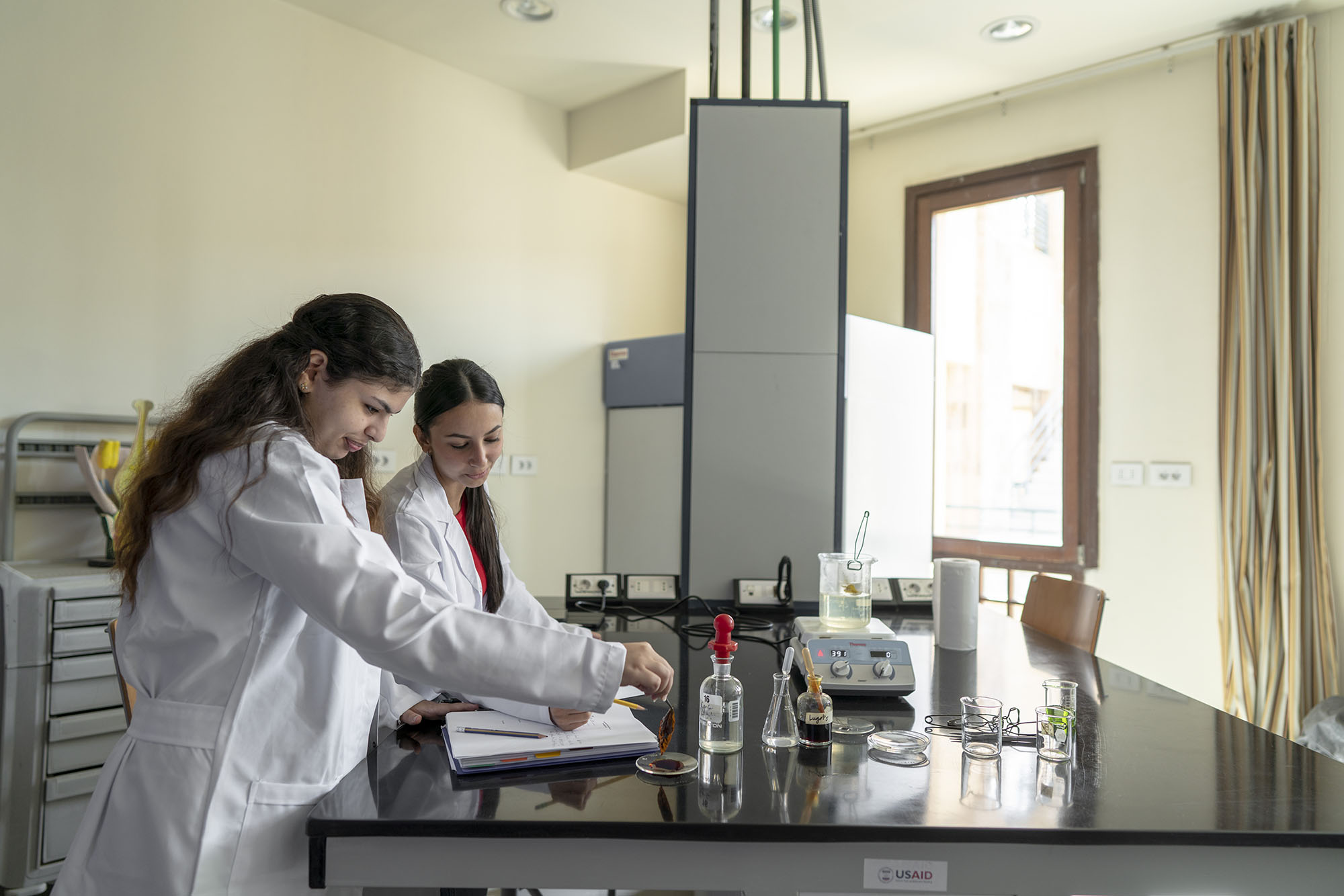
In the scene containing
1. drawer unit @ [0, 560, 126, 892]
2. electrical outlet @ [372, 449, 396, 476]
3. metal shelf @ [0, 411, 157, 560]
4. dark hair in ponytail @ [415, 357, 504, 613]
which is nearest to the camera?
dark hair in ponytail @ [415, 357, 504, 613]

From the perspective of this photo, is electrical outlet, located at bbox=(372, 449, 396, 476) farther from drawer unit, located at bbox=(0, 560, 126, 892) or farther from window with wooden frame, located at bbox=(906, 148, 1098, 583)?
window with wooden frame, located at bbox=(906, 148, 1098, 583)

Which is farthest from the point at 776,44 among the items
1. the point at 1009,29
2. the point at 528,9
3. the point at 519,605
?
the point at 519,605

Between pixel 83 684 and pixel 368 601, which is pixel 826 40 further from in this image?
pixel 83 684

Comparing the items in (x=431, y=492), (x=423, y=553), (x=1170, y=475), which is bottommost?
(x=423, y=553)

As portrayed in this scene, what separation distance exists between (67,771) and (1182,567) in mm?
3742

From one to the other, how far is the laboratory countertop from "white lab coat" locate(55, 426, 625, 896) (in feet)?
0.33

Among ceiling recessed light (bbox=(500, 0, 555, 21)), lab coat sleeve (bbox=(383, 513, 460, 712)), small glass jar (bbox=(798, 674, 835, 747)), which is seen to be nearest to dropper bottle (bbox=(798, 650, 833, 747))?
small glass jar (bbox=(798, 674, 835, 747))

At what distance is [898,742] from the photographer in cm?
124

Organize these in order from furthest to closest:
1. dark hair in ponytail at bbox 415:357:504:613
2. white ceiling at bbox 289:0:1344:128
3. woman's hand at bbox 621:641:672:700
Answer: white ceiling at bbox 289:0:1344:128 < dark hair in ponytail at bbox 415:357:504:613 < woman's hand at bbox 621:641:672:700

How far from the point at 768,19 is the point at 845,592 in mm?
2508

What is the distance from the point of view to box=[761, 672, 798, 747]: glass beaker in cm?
122

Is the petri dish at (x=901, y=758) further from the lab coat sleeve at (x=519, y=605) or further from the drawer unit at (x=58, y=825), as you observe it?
the drawer unit at (x=58, y=825)

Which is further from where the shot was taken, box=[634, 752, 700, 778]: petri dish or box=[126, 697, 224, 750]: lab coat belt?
box=[634, 752, 700, 778]: petri dish

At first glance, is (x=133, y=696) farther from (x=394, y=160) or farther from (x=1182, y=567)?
(x=1182, y=567)
